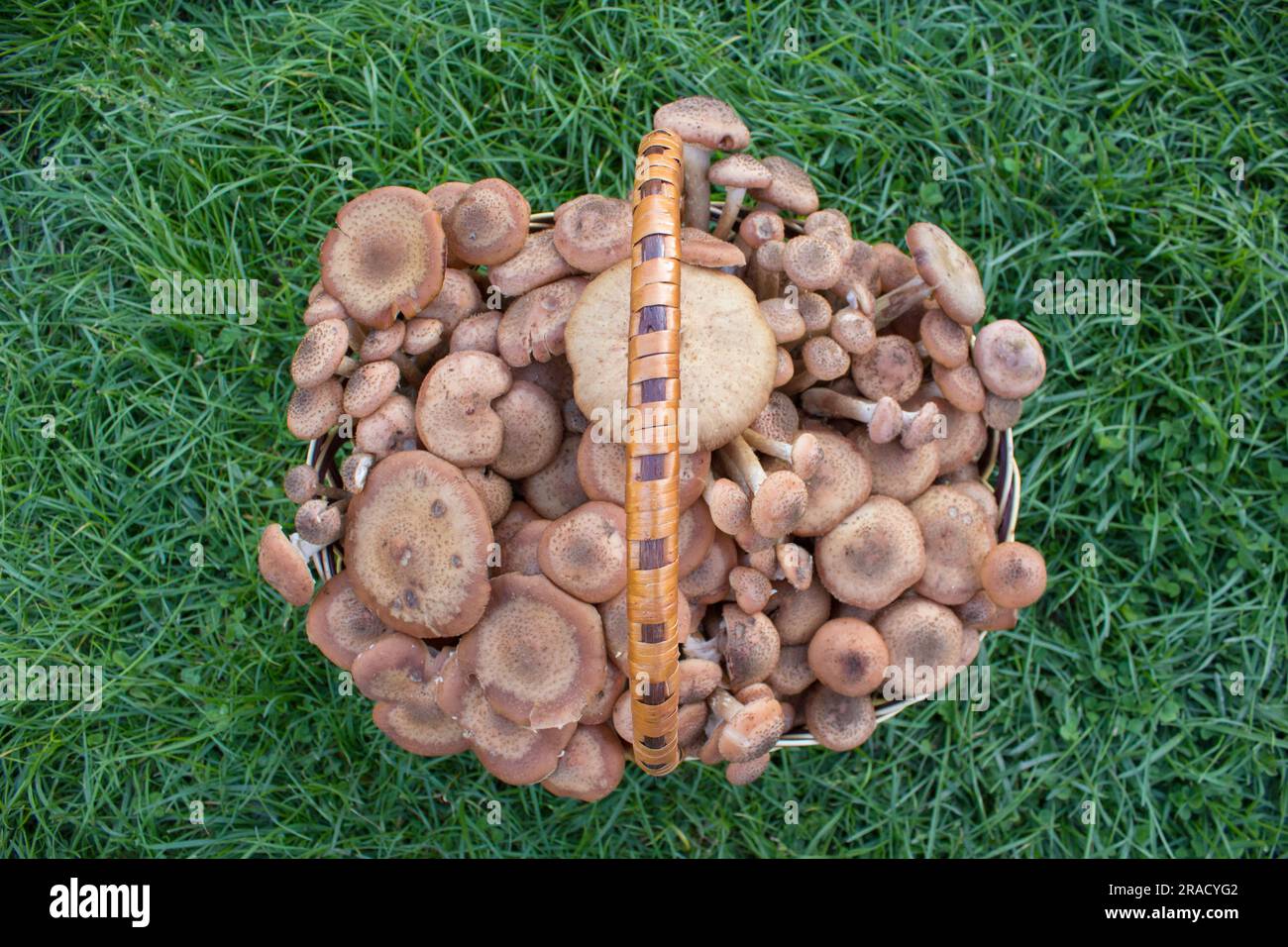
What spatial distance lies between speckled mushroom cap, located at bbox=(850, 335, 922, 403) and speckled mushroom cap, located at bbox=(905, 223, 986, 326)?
189 millimetres

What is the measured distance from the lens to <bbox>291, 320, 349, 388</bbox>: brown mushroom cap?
2.91 m

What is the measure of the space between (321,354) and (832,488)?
5.44 feet

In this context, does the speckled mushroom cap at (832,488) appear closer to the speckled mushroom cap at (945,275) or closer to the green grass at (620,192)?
the speckled mushroom cap at (945,275)

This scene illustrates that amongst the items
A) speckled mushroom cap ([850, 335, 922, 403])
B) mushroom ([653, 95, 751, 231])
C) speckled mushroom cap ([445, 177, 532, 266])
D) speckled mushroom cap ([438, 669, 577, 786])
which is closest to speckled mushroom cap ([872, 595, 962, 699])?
speckled mushroom cap ([850, 335, 922, 403])

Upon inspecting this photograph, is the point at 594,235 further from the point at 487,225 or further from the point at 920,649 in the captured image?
the point at 920,649

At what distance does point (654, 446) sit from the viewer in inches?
94.8

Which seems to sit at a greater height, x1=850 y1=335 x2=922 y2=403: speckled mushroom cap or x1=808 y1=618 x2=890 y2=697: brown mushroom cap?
x1=850 y1=335 x2=922 y2=403: speckled mushroom cap

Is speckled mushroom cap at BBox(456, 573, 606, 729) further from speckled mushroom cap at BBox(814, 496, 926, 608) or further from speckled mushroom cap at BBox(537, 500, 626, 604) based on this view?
speckled mushroom cap at BBox(814, 496, 926, 608)

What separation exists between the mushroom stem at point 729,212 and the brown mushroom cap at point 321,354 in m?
1.30

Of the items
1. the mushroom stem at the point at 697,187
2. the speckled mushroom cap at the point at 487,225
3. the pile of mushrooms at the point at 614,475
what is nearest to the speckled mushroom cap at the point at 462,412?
the pile of mushrooms at the point at 614,475

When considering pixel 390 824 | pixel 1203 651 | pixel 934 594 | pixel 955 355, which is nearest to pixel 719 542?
pixel 934 594

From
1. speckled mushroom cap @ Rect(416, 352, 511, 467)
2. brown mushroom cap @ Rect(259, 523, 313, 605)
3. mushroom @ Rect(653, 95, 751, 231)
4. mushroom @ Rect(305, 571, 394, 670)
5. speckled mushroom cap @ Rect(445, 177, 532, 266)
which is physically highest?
mushroom @ Rect(653, 95, 751, 231)
